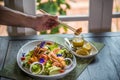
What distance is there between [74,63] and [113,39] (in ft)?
1.30

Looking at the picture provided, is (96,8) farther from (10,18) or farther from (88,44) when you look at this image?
(10,18)

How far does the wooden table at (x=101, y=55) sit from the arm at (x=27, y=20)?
0.39ft

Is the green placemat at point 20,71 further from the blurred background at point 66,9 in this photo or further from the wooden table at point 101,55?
the blurred background at point 66,9

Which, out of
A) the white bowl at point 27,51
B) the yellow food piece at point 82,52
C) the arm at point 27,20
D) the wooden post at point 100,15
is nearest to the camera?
the white bowl at point 27,51

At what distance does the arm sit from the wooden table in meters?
0.12

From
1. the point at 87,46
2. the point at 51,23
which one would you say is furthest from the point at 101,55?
the point at 51,23

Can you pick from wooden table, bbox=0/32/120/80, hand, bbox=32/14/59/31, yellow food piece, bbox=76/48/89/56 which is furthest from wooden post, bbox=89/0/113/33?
yellow food piece, bbox=76/48/89/56

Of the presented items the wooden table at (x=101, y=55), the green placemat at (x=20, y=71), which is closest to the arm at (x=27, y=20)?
the wooden table at (x=101, y=55)

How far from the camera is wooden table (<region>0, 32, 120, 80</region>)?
1276 mm

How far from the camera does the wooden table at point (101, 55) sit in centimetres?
128

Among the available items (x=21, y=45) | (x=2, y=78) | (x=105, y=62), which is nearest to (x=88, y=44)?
(x=105, y=62)

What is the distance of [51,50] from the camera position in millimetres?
1431

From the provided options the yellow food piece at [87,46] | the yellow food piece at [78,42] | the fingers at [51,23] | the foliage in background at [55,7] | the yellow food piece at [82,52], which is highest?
the foliage in background at [55,7]

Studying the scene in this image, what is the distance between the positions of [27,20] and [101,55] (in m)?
0.44
